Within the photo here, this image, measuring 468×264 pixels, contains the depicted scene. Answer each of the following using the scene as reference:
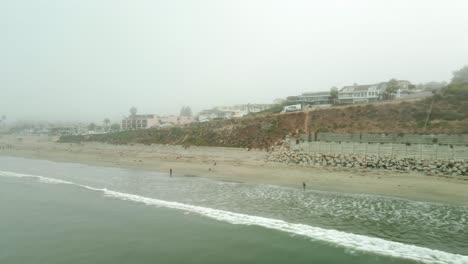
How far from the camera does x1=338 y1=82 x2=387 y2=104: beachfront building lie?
261 ft

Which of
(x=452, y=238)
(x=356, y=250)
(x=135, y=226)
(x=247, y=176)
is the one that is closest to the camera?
(x=356, y=250)

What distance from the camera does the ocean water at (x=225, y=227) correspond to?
46.3 ft

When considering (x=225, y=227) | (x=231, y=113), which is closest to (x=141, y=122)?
(x=231, y=113)

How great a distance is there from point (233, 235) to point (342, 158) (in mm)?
22721

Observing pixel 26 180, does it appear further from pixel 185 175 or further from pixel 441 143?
pixel 441 143

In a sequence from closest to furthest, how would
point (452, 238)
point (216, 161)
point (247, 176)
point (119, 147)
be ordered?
point (452, 238)
point (247, 176)
point (216, 161)
point (119, 147)

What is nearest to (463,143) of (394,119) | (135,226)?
(394,119)

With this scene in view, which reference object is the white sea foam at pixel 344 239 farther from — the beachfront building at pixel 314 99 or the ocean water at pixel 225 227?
the beachfront building at pixel 314 99

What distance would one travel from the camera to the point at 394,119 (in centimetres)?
4834

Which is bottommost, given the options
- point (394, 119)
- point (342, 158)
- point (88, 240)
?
point (88, 240)

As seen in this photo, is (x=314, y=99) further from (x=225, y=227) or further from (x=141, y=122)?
(x=225, y=227)

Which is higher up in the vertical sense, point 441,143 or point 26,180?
point 441,143

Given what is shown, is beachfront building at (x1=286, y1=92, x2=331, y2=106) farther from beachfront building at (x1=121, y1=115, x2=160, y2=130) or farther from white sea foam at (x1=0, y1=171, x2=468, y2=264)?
white sea foam at (x1=0, y1=171, x2=468, y2=264)

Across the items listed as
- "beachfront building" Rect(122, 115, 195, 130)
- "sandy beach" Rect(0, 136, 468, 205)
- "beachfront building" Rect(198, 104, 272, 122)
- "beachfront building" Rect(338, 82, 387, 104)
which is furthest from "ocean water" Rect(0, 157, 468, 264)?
"beachfront building" Rect(122, 115, 195, 130)
